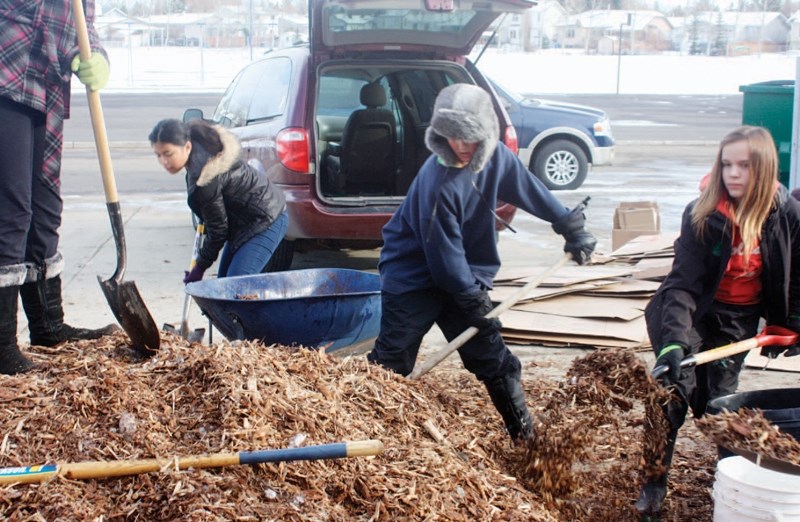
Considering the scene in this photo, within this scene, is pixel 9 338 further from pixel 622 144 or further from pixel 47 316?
pixel 622 144

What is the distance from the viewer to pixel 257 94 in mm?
8117

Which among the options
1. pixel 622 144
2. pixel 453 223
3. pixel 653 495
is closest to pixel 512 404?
pixel 653 495

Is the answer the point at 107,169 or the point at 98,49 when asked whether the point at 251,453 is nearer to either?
the point at 107,169

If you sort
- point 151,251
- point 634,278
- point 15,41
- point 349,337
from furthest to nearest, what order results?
point 151,251
point 634,278
point 349,337
point 15,41

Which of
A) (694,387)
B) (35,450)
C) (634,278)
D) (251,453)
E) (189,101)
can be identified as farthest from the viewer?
(189,101)

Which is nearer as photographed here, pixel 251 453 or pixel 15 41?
pixel 251 453

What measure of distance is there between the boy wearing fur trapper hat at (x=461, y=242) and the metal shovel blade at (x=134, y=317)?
40.9 inches

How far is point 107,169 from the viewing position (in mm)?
4609

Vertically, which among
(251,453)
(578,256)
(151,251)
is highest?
(578,256)

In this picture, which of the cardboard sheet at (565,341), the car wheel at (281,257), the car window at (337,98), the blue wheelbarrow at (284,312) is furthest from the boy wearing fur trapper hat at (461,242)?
the car window at (337,98)

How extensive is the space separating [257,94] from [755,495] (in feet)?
19.2

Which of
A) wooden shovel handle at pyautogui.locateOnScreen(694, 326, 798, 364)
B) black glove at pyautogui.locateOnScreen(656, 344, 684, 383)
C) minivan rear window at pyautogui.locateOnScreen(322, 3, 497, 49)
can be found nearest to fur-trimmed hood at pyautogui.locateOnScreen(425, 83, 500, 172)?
black glove at pyautogui.locateOnScreen(656, 344, 684, 383)

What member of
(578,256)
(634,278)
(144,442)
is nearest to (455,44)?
(634,278)

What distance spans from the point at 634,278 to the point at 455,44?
7.62 feet
